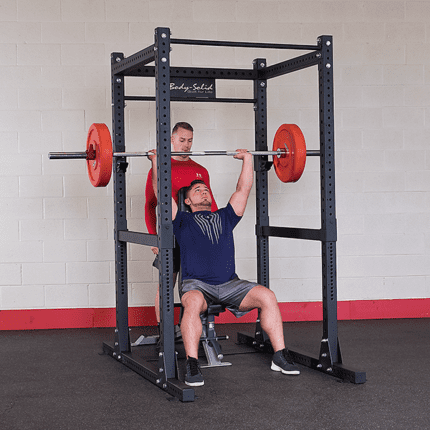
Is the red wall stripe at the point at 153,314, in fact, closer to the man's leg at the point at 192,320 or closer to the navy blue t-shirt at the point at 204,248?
the navy blue t-shirt at the point at 204,248

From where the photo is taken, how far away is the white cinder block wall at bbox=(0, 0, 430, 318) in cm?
445

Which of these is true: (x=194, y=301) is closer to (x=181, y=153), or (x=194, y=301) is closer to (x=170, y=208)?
(x=170, y=208)

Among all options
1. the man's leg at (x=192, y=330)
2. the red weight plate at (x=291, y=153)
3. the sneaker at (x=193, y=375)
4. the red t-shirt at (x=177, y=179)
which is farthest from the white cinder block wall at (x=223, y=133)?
the sneaker at (x=193, y=375)

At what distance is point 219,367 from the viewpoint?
3.36 meters

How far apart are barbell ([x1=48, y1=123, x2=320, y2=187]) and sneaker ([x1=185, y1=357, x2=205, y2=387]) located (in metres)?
1.06

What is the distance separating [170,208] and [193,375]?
827mm

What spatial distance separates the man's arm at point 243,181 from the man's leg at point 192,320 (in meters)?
0.56

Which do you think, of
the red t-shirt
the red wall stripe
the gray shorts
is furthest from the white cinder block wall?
the gray shorts

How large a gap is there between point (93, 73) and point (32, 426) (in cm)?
281

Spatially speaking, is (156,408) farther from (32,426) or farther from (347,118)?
(347,118)

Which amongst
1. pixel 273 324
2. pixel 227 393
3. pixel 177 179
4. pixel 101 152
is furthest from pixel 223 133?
pixel 227 393

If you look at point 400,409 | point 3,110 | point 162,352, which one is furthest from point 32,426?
point 3,110

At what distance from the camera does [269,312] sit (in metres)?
3.20

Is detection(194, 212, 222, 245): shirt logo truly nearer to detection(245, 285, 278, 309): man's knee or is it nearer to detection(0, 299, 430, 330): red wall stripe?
detection(245, 285, 278, 309): man's knee
